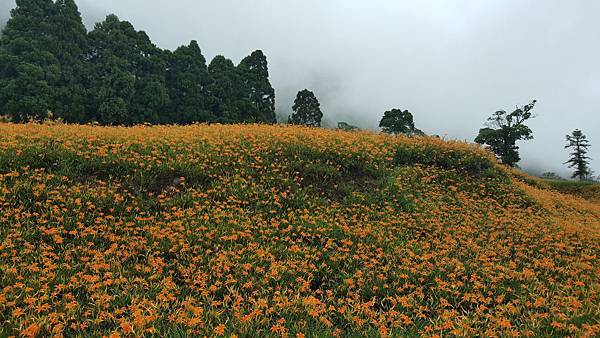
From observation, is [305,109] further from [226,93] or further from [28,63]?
[28,63]

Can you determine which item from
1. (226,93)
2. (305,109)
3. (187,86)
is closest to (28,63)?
(187,86)

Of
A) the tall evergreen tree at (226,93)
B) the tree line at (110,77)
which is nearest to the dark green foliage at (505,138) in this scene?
the tree line at (110,77)

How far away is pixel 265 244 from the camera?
6980 mm

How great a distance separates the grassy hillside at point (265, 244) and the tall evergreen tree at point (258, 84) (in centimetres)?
2241

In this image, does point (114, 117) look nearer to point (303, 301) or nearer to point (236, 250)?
point (236, 250)

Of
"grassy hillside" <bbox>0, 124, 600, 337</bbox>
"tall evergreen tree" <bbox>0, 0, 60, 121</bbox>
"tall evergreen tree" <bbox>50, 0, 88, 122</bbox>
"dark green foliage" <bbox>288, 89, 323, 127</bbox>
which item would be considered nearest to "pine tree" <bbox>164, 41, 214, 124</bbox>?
"tall evergreen tree" <bbox>50, 0, 88, 122</bbox>

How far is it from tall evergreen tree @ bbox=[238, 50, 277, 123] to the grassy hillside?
22.4 metres

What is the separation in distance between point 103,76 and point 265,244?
948 inches

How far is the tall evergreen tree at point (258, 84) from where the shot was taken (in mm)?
34344

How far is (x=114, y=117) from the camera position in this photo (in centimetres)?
2466

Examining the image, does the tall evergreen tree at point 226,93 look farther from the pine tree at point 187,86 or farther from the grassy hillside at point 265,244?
the grassy hillside at point 265,244

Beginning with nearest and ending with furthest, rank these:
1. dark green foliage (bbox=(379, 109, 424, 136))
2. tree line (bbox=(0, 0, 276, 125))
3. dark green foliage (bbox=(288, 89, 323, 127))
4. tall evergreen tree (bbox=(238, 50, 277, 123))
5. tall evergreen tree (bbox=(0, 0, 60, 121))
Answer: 1. tall evergreen tree (bbox=(0, 0, 60, 121))
2. tree line (bbox=(0, 0, 276, 125))
3. tall evergreen tree (bbox=(238, 50, 277, 123))
4. dark green foliage (bbox=(288, 89, 323, 127))
5. dark green foliage (bbox=(379, 109, 424, 136))

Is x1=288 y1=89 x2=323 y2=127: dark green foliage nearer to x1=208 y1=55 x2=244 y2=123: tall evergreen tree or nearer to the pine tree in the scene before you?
x1=208 y1=55 x2=244 y2=123: tall evergreen tree

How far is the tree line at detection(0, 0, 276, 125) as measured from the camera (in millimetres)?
23125
